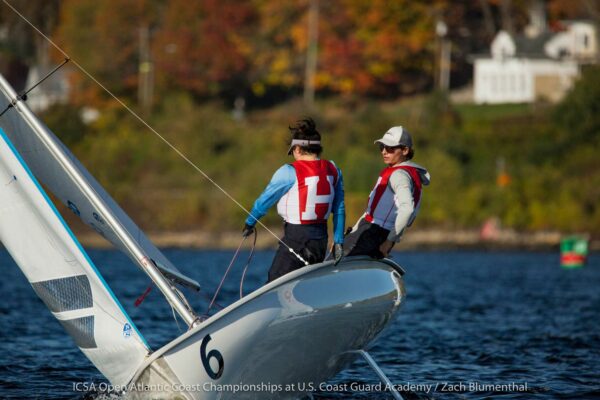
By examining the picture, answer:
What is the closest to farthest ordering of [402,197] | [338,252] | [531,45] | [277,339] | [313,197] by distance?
[277,339] → [338,252] → [313,197] → [402,197] → [531,45]

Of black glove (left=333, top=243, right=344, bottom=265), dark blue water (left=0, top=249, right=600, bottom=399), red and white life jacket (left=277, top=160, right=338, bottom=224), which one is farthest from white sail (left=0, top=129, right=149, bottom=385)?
dark blue water (left=0, top=249, right=600, bottom=399)

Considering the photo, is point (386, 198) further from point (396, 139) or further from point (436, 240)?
point (436, 240)

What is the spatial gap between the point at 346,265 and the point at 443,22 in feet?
194

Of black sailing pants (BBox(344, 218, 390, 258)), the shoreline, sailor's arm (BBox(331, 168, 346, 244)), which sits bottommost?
the shoreline

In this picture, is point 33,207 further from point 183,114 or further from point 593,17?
point 593,17

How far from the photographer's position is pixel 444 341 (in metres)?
14.9

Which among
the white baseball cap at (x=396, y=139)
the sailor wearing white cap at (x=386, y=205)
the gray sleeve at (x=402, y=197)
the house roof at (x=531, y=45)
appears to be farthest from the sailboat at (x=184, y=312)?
the house roof at (x=531, y=45)

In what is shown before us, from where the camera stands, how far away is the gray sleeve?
930 centimetres

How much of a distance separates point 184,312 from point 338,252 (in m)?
1.23

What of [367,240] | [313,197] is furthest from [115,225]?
[367,240]

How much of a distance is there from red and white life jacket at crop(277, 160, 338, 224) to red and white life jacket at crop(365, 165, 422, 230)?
53 centimetres

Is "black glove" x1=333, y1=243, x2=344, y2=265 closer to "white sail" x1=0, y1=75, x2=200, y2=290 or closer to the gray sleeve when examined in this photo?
the gray sleeve

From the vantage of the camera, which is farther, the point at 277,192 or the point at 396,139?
the point at 396,139

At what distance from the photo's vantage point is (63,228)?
29.3ft
